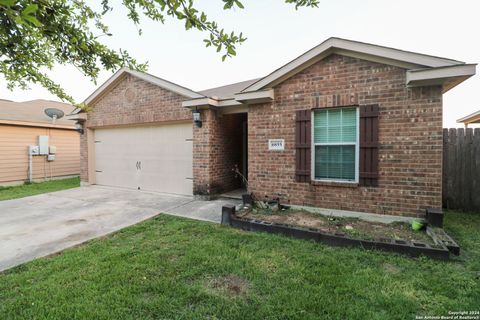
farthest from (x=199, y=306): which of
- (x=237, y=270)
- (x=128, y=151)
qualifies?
(x=128, y=151)

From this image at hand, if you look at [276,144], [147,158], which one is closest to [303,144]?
[276,144]

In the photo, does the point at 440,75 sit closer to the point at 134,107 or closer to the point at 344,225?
the point at 344,225

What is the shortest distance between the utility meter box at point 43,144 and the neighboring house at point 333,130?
760 centimetres

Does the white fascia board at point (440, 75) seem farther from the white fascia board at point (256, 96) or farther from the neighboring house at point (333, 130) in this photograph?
the white fascia board at point (256, 96)

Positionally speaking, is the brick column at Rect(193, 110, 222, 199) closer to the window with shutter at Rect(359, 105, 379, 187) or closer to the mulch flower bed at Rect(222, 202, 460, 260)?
the mulch flower bed at Rect(222, 202, 460, 260)

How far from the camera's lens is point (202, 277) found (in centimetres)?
277

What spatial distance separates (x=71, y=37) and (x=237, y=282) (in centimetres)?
314

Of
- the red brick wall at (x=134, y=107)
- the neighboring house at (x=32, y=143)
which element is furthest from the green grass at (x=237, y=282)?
the neighboring house at (x=32, y=143)

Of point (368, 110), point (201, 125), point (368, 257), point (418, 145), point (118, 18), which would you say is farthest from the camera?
point (201, 125)

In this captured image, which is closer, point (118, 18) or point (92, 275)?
point (92, 275)

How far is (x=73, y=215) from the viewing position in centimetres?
538

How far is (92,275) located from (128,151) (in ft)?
20.4

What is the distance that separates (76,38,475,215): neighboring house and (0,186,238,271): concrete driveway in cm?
112

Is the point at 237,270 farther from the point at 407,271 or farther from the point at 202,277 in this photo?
the point at 407,271
